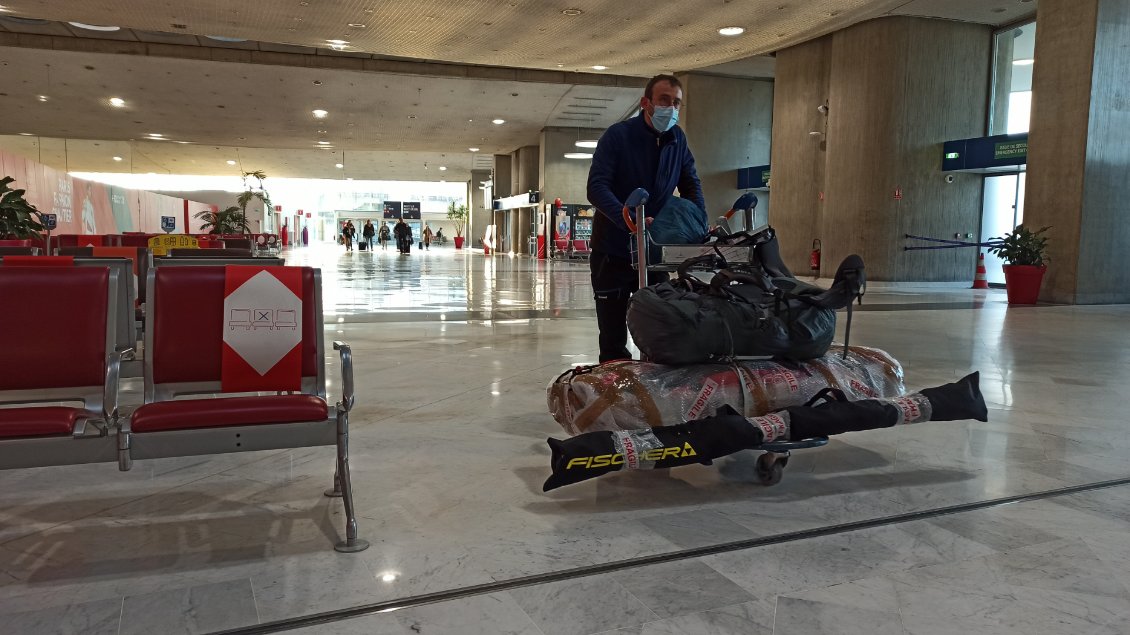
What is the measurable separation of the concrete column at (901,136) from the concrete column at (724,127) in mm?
4223

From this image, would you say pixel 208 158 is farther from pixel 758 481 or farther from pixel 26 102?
pixel 758 481

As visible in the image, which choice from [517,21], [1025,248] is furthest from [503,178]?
[1025,248]

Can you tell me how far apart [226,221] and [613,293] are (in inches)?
1267

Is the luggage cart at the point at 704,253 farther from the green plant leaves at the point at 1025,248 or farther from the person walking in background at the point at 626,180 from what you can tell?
the green plant leaves at the point at 1025,248

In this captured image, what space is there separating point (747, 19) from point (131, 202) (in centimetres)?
2014

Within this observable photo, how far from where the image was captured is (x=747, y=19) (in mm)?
15133

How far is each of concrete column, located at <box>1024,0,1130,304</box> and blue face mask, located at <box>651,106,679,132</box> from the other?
1078 centimetres

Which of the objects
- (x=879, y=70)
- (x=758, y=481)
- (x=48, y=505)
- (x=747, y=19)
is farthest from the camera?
(x=879, y=70)

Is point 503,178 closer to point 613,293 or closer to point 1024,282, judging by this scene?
point 1024,282

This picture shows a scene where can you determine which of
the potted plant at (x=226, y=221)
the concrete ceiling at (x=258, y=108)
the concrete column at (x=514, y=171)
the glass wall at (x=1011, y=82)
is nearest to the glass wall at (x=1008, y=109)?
the glass wall at (x=1011, y=82)

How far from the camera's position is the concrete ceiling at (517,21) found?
1430cm

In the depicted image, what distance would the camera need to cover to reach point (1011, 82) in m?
17.3

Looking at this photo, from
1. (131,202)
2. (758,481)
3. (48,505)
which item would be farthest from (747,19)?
(131,202)

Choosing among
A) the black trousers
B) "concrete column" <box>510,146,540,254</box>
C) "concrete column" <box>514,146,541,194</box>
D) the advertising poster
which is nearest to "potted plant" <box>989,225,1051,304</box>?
the black trousers
